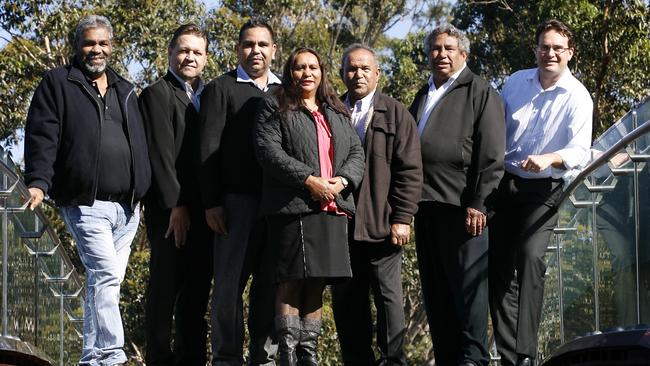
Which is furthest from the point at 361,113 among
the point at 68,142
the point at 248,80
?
the point at 68,142

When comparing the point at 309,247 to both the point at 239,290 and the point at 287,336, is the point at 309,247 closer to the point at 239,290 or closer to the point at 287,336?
the point at 287,336

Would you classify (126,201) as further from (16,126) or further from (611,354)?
(16,126)

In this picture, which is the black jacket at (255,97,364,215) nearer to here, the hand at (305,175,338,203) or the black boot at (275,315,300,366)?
the hand at (305,175,338,203)

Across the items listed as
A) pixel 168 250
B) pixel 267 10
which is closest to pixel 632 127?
pixel 168 250

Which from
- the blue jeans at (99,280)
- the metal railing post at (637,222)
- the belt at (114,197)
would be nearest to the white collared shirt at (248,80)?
the belt at (114,197)

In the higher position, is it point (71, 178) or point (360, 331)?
point (71, 178)

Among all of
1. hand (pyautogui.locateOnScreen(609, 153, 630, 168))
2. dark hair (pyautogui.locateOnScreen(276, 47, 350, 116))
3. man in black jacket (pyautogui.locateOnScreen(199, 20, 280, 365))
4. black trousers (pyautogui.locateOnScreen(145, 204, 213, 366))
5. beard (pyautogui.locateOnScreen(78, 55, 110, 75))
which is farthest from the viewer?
black trousers (pyautogui.locateOnScreen(145, 204, 213, 366))

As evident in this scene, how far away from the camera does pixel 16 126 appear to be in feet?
71.6

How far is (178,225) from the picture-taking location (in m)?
7.97

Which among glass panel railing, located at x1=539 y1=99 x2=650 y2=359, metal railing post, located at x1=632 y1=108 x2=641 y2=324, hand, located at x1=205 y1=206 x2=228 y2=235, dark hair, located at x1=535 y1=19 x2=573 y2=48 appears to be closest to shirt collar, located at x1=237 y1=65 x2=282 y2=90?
hand, located at x1=205 y1=206 x2=228 y2=235

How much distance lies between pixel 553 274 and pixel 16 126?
1452cm

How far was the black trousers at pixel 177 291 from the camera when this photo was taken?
8023mm

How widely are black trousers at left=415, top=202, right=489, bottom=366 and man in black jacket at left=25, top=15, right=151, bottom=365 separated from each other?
1.74 meters

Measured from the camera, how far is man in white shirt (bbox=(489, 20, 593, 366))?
26.3 ft
